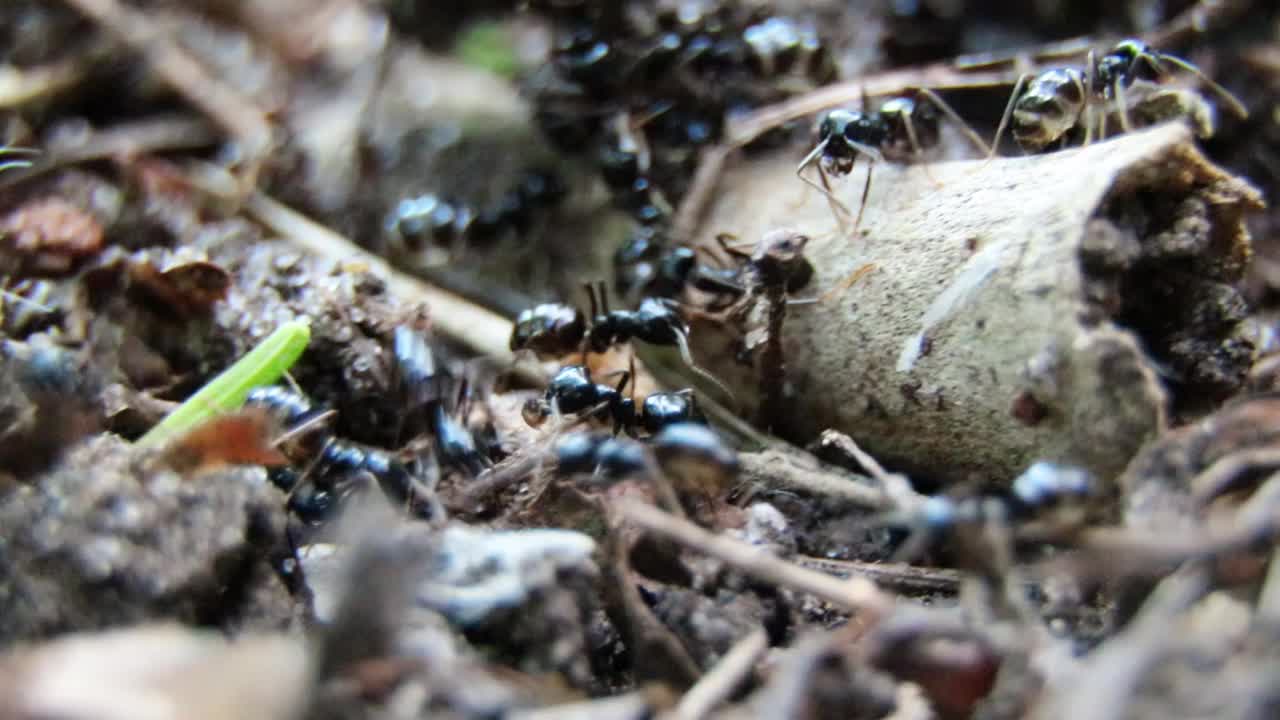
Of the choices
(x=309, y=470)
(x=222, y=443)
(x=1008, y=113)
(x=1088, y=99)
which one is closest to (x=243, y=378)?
(x=309, y=470)

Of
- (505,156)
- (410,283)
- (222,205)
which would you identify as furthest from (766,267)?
(222,205)

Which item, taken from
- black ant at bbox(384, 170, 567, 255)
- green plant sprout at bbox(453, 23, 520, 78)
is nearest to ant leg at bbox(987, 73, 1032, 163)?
black ant at bbox(384, 170, 567, 255)

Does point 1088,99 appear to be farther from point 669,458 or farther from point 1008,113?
point 669,458

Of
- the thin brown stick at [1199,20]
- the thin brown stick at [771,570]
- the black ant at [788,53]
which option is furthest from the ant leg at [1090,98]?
the thin brown stick at [771,570]

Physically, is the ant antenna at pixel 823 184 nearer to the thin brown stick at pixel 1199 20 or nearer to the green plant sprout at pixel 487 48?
the thin brown stick at pixel 1199 20

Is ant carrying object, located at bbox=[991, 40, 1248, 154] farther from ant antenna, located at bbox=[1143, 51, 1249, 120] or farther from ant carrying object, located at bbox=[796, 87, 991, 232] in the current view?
ant carrying object, located at bbox=[796, 87, 991, 232]

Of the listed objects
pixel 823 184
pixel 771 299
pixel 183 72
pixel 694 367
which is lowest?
pixel 694 367
